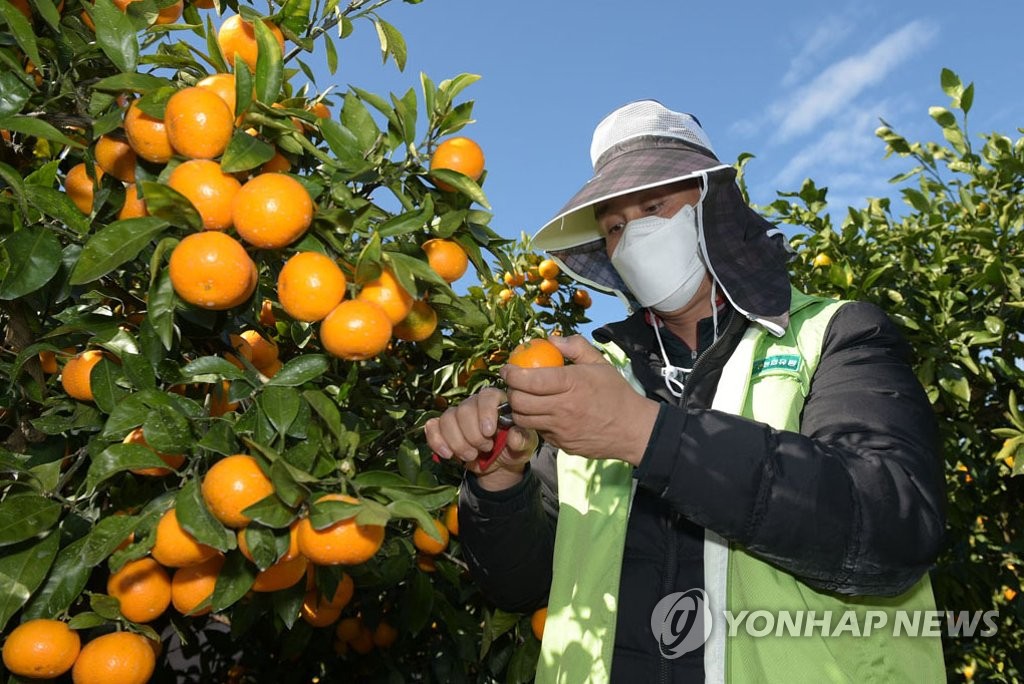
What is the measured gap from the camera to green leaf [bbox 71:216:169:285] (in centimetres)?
115

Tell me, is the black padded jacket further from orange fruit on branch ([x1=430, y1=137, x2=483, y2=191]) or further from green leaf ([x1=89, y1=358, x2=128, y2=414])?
green leaf ([x1=89, y1=358, x2=128, y2=414])

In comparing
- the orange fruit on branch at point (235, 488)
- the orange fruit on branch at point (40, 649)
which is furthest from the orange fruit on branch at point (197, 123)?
the orange fruit on branch at point (40, 649)

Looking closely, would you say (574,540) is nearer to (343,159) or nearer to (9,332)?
(343,159)

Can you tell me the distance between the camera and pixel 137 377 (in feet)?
4.24

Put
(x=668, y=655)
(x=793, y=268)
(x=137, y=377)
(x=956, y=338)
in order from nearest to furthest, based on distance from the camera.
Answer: (x=137, y=377) < (x=668, y=655) < (x=956, y=338) < (x=793, y=268)

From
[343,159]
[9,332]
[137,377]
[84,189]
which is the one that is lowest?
[9,332]

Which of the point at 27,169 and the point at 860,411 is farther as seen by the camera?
the point at 27,169

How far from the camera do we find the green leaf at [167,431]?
117cm

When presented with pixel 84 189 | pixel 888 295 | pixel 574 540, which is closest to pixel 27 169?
pixel 84 189

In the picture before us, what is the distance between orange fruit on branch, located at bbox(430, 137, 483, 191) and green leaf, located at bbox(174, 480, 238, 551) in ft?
1.93

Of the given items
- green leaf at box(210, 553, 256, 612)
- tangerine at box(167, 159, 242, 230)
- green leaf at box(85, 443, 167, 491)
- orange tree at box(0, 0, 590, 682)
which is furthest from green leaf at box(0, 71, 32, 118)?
green leaf at box(210, 553, 256, 612)

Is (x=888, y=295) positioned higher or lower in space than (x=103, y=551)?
higher

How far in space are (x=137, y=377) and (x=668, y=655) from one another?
1.10 m

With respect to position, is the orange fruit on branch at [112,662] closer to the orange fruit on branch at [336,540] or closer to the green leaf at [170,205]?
the orange fruit on branch at [336,540]
